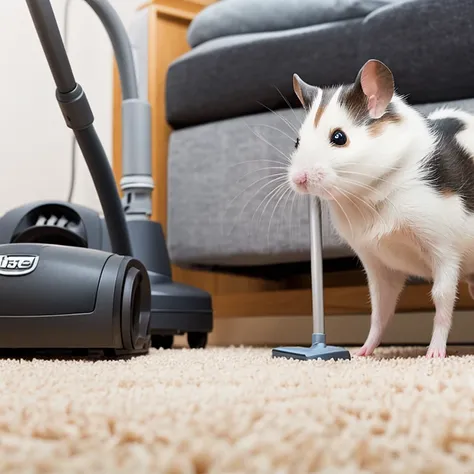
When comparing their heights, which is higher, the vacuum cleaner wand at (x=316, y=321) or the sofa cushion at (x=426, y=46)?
the sofa cushion at (x=426, y=46)

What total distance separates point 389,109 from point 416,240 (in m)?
0.19

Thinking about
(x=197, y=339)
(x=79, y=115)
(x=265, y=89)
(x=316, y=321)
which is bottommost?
(x=197, y=339)

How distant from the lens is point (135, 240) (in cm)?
132

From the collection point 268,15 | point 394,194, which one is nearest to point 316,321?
point 394,194

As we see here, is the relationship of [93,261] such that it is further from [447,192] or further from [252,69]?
[252,69]

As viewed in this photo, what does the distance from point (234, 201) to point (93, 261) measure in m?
0.51

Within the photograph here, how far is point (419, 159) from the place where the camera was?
89cm

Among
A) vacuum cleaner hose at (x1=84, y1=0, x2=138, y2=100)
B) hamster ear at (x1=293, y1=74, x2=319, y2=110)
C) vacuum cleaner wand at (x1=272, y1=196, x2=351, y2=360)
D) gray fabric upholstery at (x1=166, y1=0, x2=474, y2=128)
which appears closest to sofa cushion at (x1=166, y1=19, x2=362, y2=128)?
gray fabric upholstery at (x1=166, y1=0, x2=474, y2=128)

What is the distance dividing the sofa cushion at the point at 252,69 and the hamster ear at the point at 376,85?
14.5 inches

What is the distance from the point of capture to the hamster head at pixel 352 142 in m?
0.86

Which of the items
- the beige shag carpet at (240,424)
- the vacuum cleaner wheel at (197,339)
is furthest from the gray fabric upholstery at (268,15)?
the beige shag carpet at (240,424)

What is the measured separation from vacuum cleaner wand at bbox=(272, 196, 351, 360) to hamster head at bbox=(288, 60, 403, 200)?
12 centimetres

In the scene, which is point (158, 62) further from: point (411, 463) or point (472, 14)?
point (411, 463)

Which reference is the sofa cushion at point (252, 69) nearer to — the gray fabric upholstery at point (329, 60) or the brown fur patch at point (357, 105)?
the gray fabric upholstery at point (329, 60)
